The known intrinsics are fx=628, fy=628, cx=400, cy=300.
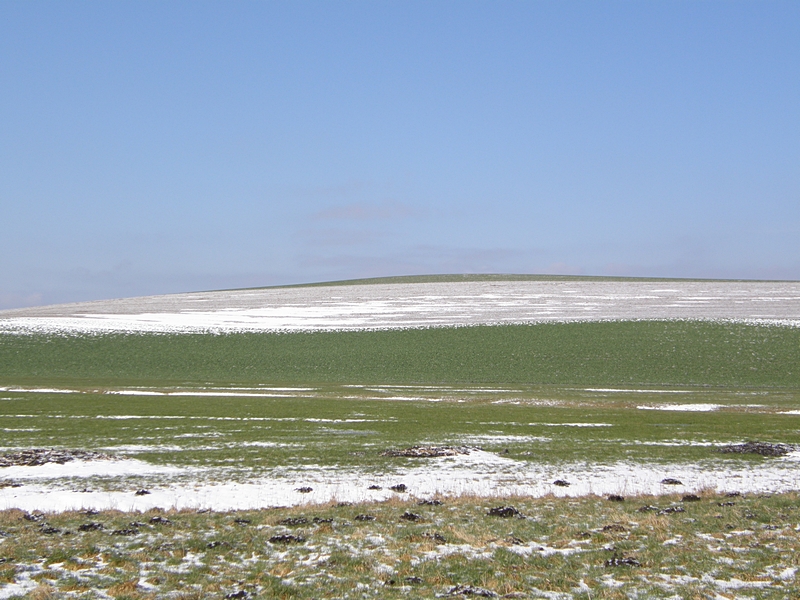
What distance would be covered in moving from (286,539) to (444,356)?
162 feet

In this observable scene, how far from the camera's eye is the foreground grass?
930cm

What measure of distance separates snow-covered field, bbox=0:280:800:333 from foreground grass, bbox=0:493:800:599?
61.1 meters

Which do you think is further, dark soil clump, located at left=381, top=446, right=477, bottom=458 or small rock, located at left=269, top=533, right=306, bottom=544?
dark soil clump, located at left=381, top=446, right=477, bottom=458

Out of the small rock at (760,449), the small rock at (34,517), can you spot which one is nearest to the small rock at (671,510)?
the small rock at (760,449)

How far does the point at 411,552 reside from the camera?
10922 millimetres

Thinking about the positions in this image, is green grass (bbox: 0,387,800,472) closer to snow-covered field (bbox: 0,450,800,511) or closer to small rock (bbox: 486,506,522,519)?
snow-covered field (bbox: 0,450,800,511)

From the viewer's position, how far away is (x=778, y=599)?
28.8 feet

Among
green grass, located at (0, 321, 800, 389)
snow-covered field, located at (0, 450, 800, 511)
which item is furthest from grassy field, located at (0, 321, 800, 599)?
green grass, located at (0, 321, 800, 389)

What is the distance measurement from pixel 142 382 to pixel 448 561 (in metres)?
45.8

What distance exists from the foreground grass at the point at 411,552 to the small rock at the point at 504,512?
0.69 feet

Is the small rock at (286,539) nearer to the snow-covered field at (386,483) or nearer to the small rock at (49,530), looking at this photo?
the snow-covered field at (386,483)

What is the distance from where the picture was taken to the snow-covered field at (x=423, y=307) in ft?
250

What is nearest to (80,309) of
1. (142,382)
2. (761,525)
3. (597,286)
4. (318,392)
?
(142,382)

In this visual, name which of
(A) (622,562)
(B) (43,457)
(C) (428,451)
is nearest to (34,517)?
(B) (43,457)
